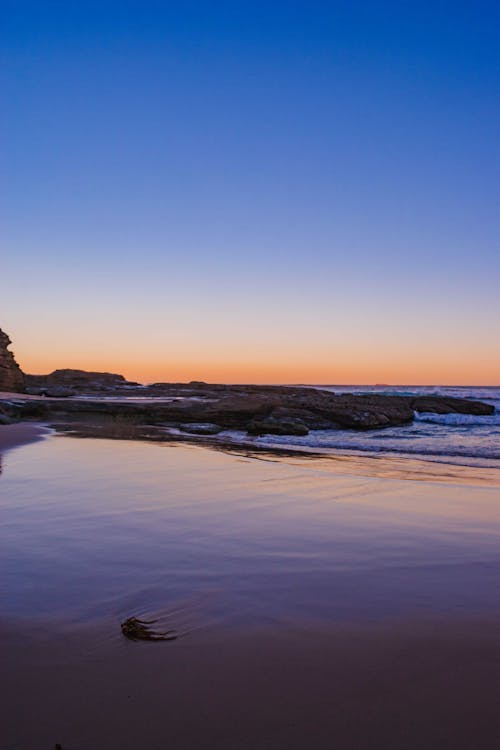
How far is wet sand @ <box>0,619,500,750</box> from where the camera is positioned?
1.80 m

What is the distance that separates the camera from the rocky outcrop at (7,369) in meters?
30.9

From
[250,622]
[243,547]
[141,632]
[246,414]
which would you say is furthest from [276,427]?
[141,632]

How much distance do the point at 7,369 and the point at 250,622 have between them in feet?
106

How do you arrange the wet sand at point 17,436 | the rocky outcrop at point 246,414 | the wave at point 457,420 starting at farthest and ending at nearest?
the wave at point 457,420 < the rocky outcrop at point 246,414 < the wet sand at point 17,436

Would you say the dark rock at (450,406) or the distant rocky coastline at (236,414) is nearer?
the distant rocky coastline at (236,414)

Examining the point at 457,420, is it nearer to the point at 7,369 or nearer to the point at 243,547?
the point at 243,547

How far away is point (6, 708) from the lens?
6.39ft

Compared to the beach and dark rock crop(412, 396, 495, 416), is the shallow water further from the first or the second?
dark rock crop(412, 396, 495, 416)

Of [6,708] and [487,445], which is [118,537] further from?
[487,445]

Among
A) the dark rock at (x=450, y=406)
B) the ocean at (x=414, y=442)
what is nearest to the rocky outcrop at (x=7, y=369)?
the ocean at (x=414, y=442)

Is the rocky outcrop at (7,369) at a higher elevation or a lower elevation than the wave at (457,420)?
higher

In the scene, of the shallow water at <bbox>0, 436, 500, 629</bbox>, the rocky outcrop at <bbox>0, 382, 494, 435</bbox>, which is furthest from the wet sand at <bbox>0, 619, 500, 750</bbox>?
the rocky outcrop at <bbox>0, 382, 494, 435</bbox>

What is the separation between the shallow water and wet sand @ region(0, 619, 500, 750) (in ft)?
0.95

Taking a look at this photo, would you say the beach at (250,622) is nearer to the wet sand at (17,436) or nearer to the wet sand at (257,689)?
the wet sand at (257,689)
